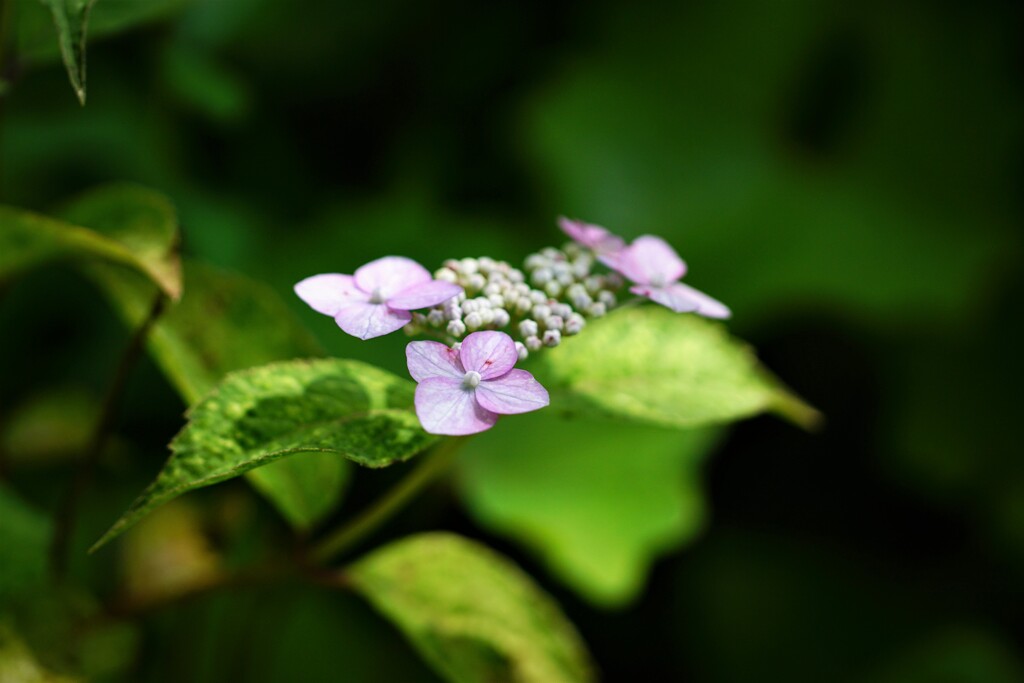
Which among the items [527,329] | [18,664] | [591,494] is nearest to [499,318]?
[527,329]

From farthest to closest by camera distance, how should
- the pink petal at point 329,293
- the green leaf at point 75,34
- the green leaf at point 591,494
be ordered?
the green leaf at point 591,494, the pink petal at point 329,293, the green leaf at point 75,34

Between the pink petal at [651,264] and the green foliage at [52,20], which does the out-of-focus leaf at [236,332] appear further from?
the pink petal at [651,264]

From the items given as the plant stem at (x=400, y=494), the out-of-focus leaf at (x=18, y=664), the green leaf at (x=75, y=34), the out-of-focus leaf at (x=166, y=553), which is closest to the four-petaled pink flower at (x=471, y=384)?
the plant stem at (x=400, y=494)

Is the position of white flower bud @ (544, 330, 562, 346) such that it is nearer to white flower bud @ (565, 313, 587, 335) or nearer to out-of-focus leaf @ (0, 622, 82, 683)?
white flower bud @ (565, 313, 587, 335)

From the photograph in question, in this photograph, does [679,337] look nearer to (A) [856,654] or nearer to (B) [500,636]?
(B) [500,636]

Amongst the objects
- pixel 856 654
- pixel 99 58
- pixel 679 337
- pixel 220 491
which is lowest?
pixel 856 654

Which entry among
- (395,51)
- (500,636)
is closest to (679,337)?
(500,636)

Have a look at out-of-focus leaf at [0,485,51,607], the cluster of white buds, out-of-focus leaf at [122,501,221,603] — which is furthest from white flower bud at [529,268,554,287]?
out-of-focus leaf at [122,501,221,603]
